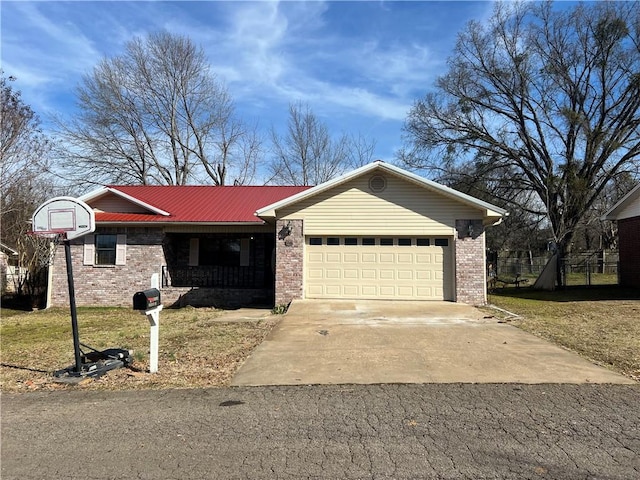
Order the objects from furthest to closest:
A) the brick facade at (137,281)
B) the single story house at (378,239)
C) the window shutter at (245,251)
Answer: the window shutter at (245,251)
the brick facade at (137,281)
the single story house at (378,239)

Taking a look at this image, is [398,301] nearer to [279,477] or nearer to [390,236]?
[390,236]

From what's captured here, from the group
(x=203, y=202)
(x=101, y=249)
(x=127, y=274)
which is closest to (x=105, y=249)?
(x=101, y=249)

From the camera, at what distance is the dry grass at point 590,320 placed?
785 cm

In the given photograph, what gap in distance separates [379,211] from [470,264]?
330cm

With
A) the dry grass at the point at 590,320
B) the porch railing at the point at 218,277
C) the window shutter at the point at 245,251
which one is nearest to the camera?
the dry grass at the point at 590,320

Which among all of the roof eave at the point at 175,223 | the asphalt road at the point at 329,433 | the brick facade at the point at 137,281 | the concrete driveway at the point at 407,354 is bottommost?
the asphalt road at the point at 329,433

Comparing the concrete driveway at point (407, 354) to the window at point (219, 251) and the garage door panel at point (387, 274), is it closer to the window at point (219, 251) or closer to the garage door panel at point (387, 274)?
the garage door panel at point (387, 274)

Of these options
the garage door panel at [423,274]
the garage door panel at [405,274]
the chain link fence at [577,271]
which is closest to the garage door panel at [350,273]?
the garage door panel at [405,274]

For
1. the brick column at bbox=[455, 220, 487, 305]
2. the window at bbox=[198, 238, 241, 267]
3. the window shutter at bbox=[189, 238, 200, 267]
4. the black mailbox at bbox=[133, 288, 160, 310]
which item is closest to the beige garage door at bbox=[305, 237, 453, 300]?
the brick column at bbox=[455, 220, 487, 305]

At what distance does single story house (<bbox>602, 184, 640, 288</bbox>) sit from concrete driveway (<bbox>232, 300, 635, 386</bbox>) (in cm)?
1184

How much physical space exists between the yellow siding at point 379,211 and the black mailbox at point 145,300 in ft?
27.1

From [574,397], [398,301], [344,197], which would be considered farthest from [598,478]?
[344,197]

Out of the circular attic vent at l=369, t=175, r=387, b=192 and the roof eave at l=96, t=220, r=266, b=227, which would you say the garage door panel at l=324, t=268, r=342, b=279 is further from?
the roof eave at l=96, t=220, r=266, b=227

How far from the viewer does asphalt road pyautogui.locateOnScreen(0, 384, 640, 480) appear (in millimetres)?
3734
